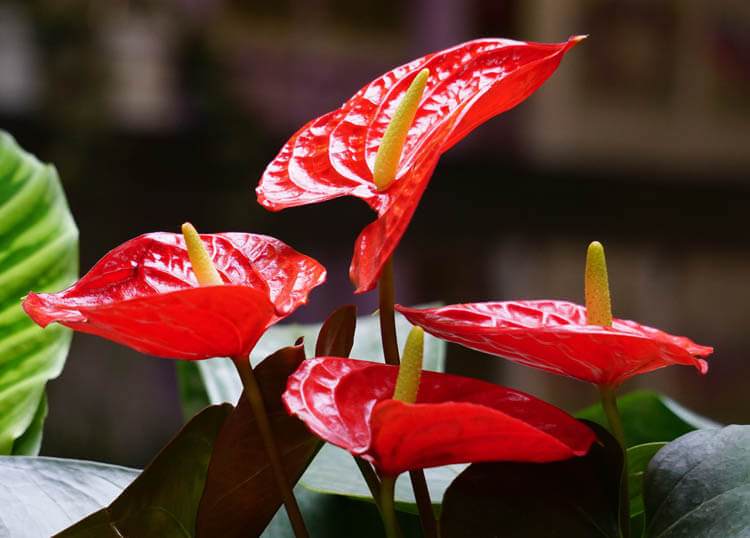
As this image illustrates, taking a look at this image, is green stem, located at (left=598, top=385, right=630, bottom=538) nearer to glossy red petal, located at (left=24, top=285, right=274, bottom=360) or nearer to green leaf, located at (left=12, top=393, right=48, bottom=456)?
glossy red petal, located at (left=24, top=285, right=274, bottom=360)

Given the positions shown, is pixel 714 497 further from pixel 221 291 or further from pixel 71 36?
pixel 71 36

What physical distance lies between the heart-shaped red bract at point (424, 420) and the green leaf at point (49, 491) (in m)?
0.11

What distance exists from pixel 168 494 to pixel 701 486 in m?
0.15

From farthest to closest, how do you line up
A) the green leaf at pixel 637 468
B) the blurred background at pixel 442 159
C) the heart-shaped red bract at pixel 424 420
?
the blurred background at pixel 442 159, the green leaf at pixel 637 468, the heart-shaped red bract at pixel 424 420

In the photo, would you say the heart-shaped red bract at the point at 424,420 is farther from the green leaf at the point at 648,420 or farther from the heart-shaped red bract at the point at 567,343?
the green leaf at the point at 648,420

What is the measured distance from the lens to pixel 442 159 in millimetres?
3436

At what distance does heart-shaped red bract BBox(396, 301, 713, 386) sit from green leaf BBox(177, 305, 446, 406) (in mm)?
136

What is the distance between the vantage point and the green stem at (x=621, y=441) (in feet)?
0.76

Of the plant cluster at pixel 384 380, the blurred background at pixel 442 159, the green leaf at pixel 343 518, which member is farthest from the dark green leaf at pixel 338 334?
the blurred background at pixel 442 159

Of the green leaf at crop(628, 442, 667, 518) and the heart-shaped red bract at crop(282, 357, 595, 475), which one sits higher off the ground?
the heart-shaped red bract at crop(282, 357, 595, 475)

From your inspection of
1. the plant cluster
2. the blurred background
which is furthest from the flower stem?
the blurred background

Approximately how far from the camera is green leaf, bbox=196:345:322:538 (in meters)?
0.23

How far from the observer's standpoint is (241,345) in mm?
224

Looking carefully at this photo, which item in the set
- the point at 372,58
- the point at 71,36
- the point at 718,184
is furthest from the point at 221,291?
the point at 718,184
